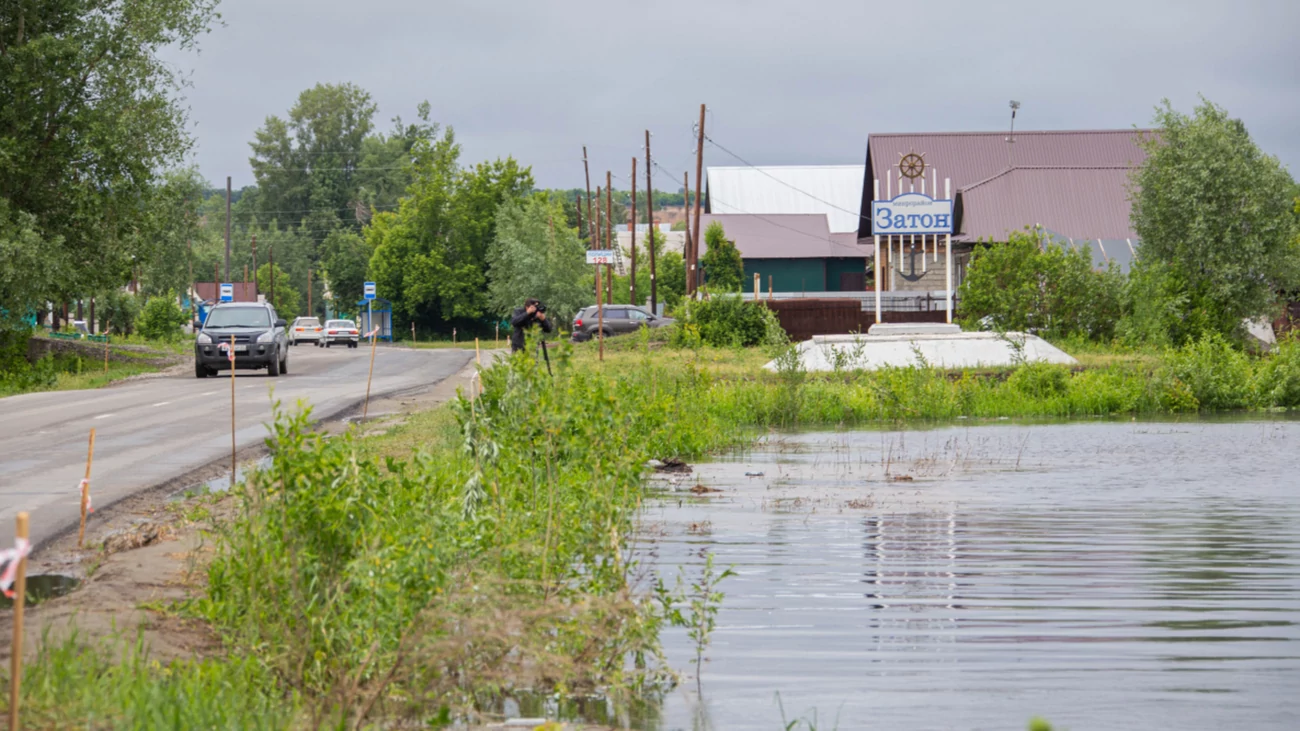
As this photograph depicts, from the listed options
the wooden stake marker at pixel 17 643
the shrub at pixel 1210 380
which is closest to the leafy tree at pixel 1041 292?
the shrub at pixel 1210 380

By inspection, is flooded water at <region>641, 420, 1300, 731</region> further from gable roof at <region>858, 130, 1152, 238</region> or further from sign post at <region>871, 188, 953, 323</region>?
gable roof at <region>858, 130, 1152, 238</region>

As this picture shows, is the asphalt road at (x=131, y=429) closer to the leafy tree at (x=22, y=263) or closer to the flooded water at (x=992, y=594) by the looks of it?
the leafy tree at (x=22, y=263)

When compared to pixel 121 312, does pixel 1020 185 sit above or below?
above

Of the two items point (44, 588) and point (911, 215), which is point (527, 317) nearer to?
point (44, 588)

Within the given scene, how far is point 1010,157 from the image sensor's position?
63469mm

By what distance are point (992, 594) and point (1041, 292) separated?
31.5 meters

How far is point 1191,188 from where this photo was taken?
4000 cm

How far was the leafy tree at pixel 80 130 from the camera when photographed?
107ft

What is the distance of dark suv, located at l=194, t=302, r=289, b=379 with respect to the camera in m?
34.8

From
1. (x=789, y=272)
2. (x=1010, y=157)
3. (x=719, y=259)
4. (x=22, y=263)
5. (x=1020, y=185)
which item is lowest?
(x=22, y=263)

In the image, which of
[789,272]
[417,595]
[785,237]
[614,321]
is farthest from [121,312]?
[417,595]

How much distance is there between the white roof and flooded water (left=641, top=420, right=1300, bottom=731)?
68917mm

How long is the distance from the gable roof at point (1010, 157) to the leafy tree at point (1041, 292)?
1789 centimetres

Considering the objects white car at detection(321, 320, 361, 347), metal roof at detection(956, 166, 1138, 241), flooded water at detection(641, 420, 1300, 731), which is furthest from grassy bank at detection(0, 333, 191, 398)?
metal roof at detection(956, 166, 1138, 241)
